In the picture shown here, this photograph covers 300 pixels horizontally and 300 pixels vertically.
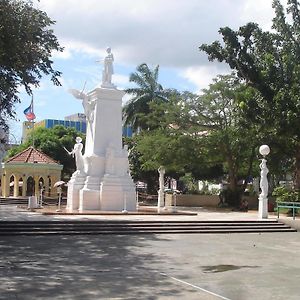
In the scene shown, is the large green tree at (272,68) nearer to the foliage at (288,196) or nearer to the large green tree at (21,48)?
the foliage at (288,196)

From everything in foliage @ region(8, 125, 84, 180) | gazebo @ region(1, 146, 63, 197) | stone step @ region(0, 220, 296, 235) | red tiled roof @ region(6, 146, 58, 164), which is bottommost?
stone step @ region(0, 220, 296, 235)

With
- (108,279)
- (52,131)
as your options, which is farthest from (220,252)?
(52,131)

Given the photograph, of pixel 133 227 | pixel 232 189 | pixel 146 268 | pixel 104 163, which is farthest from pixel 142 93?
pixel 146 268

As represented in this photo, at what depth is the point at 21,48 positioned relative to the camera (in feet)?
53.6

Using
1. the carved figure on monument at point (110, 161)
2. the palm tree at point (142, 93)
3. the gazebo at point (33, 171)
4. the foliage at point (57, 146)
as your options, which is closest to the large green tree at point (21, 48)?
the carved figure on monument at point (110, 161)

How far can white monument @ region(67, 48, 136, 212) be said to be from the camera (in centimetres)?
2822

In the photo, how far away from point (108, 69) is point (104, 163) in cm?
544

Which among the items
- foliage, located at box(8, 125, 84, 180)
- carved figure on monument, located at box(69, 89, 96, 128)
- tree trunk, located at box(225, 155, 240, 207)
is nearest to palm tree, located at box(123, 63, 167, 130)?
foliage, located at box(8, 125, 84, 180)

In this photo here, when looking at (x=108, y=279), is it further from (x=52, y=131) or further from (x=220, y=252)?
(x=52, y=131)

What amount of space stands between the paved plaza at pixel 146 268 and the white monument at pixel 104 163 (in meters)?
9.95

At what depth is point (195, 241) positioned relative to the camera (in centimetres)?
1775

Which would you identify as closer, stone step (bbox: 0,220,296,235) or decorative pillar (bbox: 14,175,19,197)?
stone step (bbox: 0,220,296,235)

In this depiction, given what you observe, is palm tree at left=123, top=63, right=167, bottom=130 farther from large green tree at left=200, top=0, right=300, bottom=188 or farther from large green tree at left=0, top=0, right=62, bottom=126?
large green tree at left=0, top=0, right=62, bottom=126

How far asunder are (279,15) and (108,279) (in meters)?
23.6
